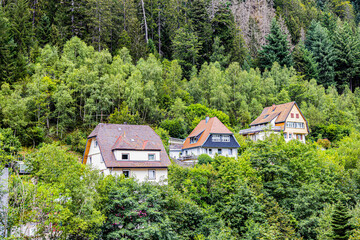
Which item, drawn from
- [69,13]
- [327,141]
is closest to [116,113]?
[69,13]

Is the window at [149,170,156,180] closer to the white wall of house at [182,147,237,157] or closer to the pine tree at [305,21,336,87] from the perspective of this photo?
the white wall of house at [182,147,237,157]

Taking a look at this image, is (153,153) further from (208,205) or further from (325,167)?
(325,167)

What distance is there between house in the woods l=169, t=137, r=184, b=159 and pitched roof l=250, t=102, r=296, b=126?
1445 centimetres

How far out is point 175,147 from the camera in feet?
174

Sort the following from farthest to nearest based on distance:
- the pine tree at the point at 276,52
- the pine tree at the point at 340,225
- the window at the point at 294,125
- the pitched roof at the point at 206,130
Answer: the pine tree at the point at 276,52 < the window at the point at 294,125 < the pitched roof at the point at 206,130 < the pine tree at the point at 340,225

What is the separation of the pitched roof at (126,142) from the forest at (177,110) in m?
4.31

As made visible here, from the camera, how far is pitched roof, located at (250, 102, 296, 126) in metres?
59.4

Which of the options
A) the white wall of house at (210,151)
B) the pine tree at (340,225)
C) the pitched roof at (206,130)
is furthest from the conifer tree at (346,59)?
the pine tree at (340,225)

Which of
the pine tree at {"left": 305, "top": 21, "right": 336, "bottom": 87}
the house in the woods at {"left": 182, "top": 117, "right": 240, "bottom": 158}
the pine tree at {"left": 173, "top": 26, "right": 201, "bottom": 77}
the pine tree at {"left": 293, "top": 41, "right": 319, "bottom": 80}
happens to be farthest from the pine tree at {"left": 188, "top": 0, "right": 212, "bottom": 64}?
the house in the woods at {"left": 182, "top": 117, "right": 240, "bottom": 158}

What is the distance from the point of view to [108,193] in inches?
1073

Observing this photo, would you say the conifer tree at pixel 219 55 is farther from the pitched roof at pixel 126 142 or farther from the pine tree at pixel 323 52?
the pitched roof at pixel 126 142

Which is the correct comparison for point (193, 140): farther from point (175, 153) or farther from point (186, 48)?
point (186, 48)

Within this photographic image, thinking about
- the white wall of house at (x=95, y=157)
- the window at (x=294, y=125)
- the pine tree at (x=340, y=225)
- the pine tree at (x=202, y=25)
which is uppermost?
the pine tree at (x=202, y=25)

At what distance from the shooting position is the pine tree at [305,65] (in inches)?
3457
